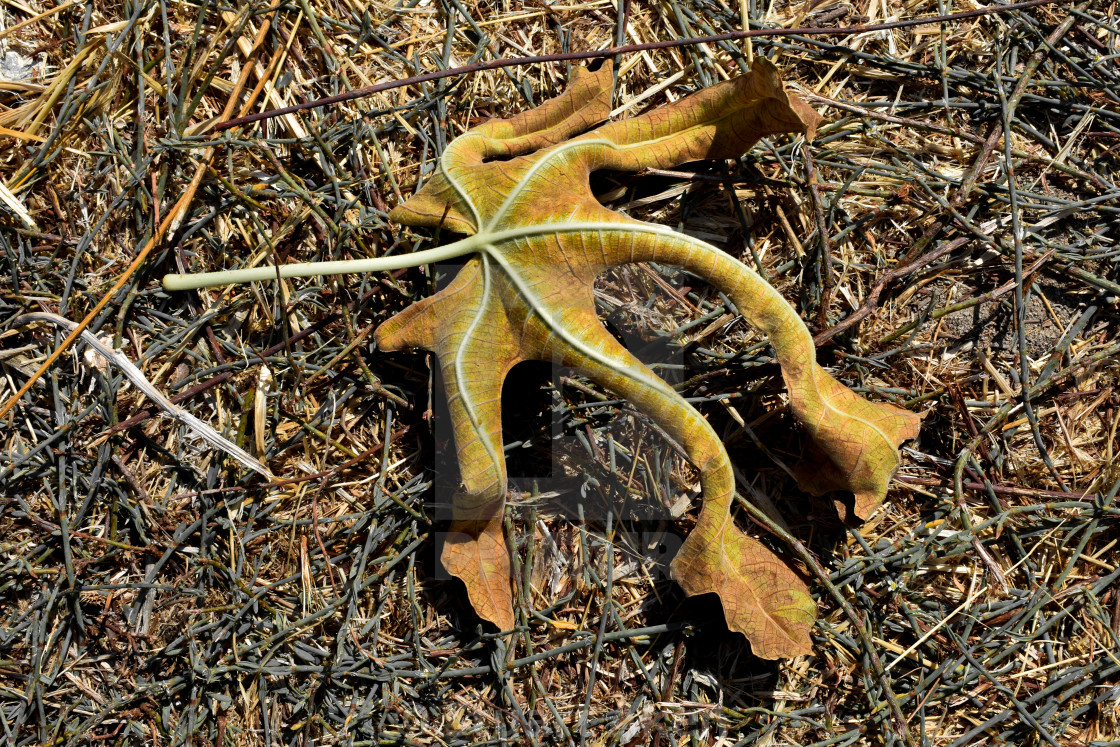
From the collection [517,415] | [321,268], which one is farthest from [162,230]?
[517,415]

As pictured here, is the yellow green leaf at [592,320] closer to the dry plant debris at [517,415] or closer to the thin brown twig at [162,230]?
the dry plant debris at [517,415]

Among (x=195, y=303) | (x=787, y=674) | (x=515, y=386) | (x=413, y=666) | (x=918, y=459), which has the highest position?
(x=195, y=303)

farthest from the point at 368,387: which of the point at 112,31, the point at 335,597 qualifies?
the point at 112,31

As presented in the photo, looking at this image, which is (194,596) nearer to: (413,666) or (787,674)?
(413,666)

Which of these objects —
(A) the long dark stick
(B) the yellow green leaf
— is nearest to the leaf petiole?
(B) the yellow green leaf

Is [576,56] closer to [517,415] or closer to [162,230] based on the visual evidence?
[517,415]

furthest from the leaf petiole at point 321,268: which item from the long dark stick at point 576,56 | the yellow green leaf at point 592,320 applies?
the long dark stick at point 576,56
